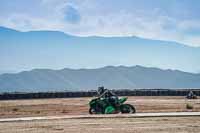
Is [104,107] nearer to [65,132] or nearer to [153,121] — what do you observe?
[153,121]

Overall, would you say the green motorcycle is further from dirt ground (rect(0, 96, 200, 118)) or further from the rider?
dirt ground (rect(0, 96, 200, 118))

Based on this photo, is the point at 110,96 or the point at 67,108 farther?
the point at 67,108

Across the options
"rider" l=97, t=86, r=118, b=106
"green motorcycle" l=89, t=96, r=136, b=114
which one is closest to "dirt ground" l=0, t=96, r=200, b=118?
"green motorcycle" l=89, t=96, r=136, b=114

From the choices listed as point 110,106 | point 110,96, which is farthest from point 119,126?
point 110,96

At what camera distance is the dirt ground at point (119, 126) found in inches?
878

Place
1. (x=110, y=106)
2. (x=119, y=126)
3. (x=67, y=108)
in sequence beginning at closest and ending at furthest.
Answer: (x=119, y=126), (x=110, y=106), (x=67, y=108)

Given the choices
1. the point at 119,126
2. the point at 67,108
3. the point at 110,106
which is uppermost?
the point at 110,106

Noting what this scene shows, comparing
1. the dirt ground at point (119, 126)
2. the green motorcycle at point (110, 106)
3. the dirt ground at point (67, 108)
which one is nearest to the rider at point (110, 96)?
the green motorcycle at point (110, 106)

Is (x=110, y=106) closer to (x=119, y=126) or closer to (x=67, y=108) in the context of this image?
(x=119, y=126)

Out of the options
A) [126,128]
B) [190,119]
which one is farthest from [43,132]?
[190,119]

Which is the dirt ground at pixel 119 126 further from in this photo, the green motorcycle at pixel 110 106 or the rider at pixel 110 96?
the rider at pixel 110 96

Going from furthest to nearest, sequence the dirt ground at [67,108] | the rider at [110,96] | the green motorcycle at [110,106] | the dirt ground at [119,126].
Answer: the dirt ground at [67,108], the rider at [110,96], the green motorcycle at [110,106], the dirt ground at [119,126]

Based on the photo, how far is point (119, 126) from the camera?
23.9 metres

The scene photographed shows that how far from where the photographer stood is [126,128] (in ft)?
75.5
